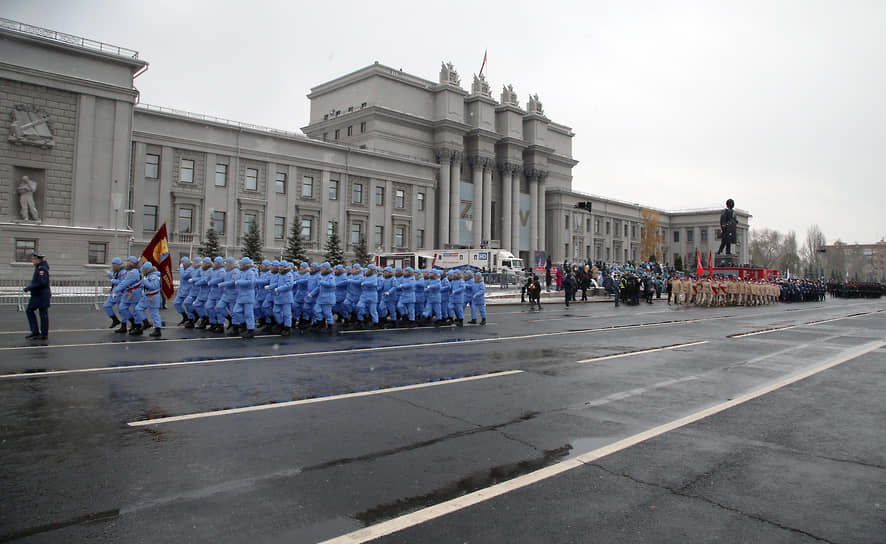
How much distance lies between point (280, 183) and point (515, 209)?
37.3 meters

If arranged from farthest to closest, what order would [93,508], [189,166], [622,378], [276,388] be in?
[189,166]
[622,378]
[276,388]
[93,508]

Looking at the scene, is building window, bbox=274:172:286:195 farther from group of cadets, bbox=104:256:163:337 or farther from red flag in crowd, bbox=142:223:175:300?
group of cadets, bbox=104:256:163:337

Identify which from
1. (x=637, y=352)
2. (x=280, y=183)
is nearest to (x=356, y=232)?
(x=280, y=183)

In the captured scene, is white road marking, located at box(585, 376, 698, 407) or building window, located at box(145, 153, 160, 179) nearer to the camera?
white road marking, located at box(585, 376, 698, 407)

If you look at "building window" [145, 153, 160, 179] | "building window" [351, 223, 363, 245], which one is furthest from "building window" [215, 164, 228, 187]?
"building window" [351, 223, 363, 245]

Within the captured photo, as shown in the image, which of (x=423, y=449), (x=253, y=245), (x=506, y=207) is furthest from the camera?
(x=506, y=207)

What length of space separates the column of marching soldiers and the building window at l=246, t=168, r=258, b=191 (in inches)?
1592

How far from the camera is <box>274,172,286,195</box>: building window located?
2207 inches

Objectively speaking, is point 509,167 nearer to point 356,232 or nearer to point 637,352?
point 356,232

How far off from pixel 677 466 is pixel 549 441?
3.93 ft

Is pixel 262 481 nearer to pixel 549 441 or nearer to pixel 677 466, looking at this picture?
pixel 549 441

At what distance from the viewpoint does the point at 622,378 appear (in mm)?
9164

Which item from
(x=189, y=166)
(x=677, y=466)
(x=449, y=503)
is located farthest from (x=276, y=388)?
(x=189, y=166)

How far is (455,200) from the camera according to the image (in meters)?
73.4
